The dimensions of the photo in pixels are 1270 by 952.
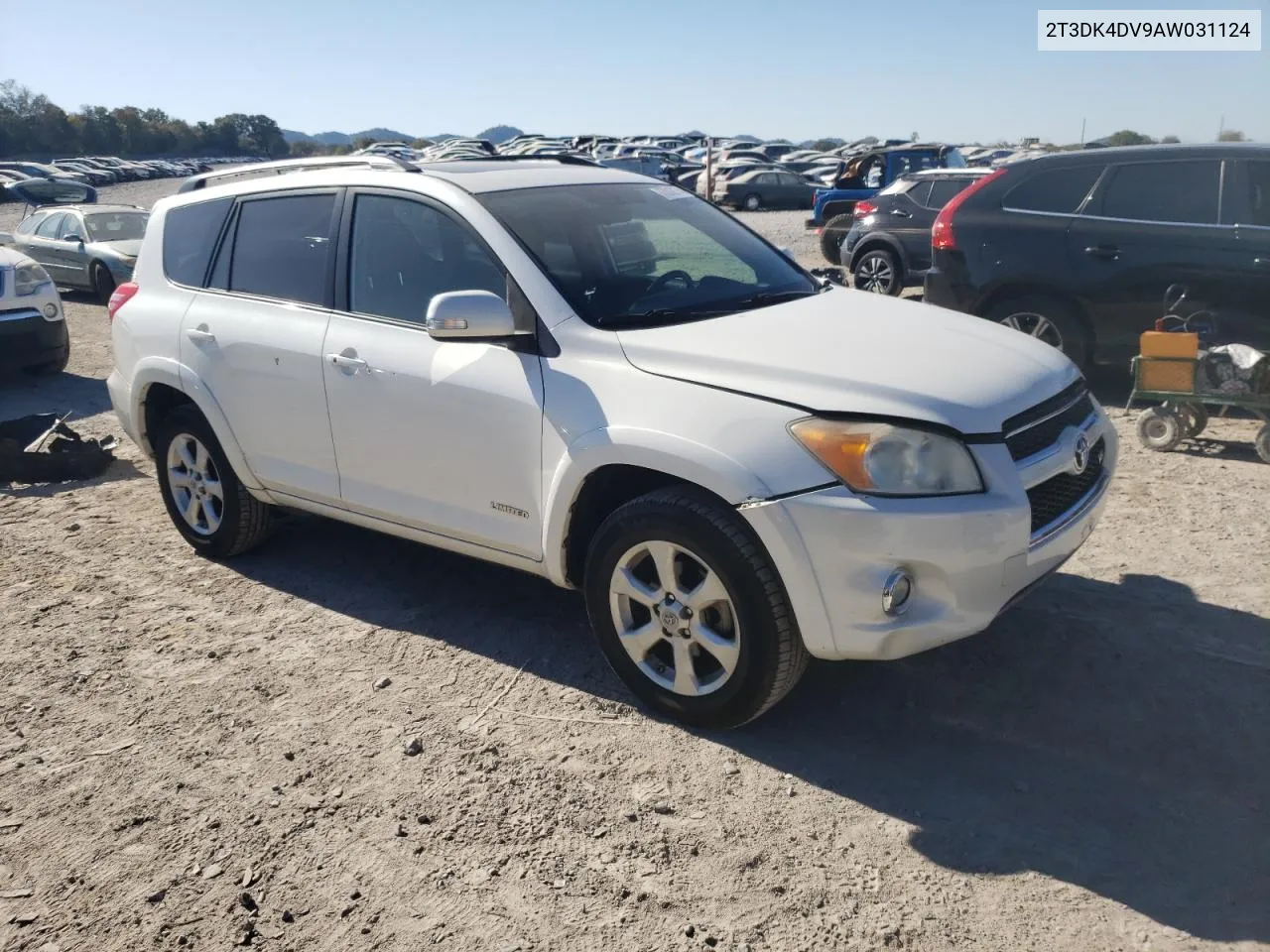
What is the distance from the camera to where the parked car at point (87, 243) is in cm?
1501

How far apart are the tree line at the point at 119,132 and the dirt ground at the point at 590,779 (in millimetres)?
94551

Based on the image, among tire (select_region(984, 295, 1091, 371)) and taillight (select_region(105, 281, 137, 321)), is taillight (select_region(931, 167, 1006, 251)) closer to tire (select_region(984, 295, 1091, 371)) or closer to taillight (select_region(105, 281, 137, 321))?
tire (select_region(984, 295, 1091, 371))

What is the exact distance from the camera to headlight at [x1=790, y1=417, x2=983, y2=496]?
123 inches

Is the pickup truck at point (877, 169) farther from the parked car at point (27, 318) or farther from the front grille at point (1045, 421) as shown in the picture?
the front grille at point (1045, 421)

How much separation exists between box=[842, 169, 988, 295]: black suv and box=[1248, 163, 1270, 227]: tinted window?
4.79 m

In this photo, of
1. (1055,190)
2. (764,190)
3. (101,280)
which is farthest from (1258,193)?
(764,190)

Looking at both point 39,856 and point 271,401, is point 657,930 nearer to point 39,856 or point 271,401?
point 39,856

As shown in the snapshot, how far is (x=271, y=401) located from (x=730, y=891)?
2889 millimetres

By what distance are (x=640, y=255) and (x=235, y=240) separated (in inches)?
79.4

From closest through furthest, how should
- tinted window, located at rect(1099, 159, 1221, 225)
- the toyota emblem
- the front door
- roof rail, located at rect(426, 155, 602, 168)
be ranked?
the toyota emblem → the front door → roof rail, located at rect(426, 155, 602, 168) → tinted window, located at rect(1099, 159, 1221, 225)

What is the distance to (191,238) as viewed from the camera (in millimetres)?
5238

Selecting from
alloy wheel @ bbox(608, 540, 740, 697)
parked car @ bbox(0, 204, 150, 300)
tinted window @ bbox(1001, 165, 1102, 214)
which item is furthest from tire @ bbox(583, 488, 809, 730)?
parked car @ bbox(0, 204, 150, 300)

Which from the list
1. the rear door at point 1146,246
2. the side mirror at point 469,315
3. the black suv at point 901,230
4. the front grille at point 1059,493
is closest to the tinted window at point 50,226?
the black suv at point 901,230

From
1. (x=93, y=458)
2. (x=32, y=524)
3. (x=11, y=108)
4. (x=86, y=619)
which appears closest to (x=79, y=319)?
(x=93, y=458)
